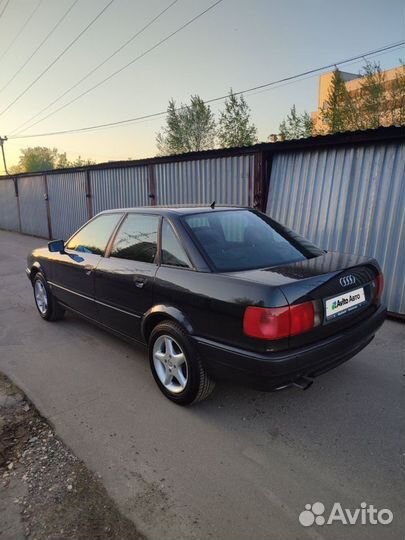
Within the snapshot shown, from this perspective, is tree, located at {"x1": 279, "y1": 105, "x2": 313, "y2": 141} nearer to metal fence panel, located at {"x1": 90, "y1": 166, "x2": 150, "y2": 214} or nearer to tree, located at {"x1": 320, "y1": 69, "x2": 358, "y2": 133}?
tree, located at {"x1": 320, "y1": 69, "x2": 358, "y2": 133}

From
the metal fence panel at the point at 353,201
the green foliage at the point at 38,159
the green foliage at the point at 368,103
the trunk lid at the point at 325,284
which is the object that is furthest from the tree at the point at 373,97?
the green foliage at the point at 38,159

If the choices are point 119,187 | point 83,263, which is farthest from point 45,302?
point 119,187

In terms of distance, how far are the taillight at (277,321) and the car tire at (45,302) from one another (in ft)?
11.3

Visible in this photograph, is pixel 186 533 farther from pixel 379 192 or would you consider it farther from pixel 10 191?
pixel 10 191

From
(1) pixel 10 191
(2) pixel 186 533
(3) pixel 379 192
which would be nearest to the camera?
(2) pixel 186 533

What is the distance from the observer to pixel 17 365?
395 cm

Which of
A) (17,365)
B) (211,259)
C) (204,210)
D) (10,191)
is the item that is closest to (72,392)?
(17,365)

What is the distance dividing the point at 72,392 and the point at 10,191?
1798 cm

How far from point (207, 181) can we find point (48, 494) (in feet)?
22.0

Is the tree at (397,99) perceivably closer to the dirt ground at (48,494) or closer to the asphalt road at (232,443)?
the asphalt road at (232,443)

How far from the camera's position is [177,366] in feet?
10.0

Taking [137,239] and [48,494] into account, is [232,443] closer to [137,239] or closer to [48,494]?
[48,494]

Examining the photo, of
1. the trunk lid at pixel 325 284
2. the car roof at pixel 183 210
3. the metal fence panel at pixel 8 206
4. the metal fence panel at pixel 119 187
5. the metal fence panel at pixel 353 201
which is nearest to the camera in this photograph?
the trunk lid at pixel 325 284

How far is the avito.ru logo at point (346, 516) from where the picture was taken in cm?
199
